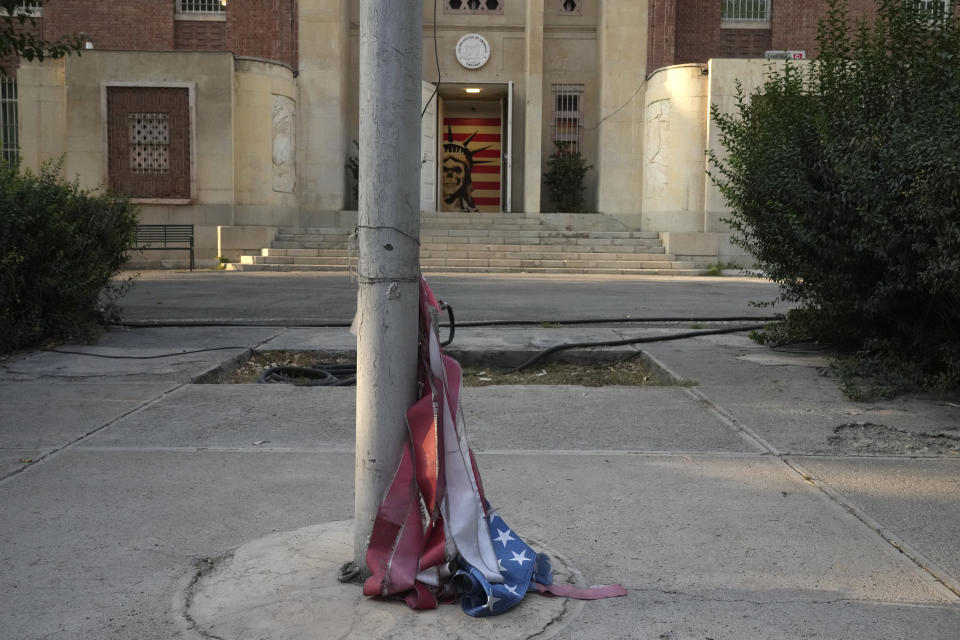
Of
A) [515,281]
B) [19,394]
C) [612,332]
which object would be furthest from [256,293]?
[19,394]

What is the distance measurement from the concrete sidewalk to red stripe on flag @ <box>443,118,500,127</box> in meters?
22.9

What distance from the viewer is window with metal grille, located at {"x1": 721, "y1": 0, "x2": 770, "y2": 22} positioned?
1069 inches

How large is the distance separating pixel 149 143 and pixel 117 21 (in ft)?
20.7

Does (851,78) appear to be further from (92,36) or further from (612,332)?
(92,36)

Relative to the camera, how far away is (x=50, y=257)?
26.5 ft

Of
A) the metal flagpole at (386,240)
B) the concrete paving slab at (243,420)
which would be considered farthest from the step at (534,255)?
the metal flagpole at (386,240)

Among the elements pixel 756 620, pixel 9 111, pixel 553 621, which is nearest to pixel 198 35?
pixel 9 111

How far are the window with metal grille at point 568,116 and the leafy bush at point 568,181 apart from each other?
823 mm

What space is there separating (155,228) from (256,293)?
10224mm

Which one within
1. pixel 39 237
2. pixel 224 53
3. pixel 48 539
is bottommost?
pixel 48 539

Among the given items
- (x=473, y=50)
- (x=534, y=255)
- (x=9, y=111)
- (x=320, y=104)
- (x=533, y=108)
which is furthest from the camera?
(x=473, y=50)

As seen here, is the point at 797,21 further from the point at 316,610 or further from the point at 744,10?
the point at 316,610

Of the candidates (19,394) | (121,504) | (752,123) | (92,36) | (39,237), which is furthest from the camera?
(92,36)

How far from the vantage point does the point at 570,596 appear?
2.91 metres
